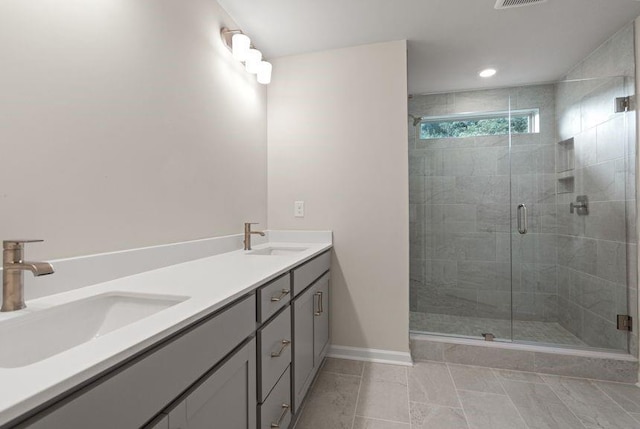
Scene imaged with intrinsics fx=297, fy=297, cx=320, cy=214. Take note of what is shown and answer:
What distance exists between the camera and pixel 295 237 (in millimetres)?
2260

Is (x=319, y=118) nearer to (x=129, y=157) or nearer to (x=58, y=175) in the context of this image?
(x=129, y=157)

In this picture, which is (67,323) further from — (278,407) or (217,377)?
(278,407)

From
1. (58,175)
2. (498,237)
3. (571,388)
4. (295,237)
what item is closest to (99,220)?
(58,175)

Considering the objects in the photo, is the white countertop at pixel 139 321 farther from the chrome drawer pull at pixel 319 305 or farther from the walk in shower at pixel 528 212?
the walk in shower at pixel 528 212

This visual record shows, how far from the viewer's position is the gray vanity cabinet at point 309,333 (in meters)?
1.42

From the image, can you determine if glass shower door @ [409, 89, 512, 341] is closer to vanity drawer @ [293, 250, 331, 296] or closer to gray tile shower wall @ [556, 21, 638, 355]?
gray tile shower wall @ [556, 21, 638, 355]

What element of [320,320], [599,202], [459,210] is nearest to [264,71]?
[320,320]

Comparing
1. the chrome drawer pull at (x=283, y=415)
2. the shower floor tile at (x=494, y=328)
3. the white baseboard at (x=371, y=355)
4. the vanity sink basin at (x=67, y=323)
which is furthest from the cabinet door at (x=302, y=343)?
the shower floor tile at (x=494, y=328)

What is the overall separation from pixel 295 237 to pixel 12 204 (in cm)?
160

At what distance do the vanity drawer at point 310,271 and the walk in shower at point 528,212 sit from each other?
102 cm

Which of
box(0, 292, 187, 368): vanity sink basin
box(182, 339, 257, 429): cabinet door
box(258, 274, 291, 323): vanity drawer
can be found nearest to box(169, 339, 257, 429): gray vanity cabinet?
box(182, 339, 257, 429): cabinet door

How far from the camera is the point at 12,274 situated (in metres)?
0.74

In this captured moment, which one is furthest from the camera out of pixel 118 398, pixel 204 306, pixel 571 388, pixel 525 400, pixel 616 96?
pixel 616 96

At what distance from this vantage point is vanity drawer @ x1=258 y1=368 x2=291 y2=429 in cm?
107
